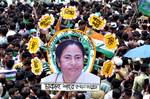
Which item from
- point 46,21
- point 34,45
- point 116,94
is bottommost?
point 116,94

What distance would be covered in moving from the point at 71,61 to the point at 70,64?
45 mm

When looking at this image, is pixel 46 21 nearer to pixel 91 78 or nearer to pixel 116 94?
pixel 91 78

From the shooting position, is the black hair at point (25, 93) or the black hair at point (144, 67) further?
the black hair at point (144, 67)

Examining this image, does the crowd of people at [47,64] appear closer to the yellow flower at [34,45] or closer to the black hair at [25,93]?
the black hair at [25,93]

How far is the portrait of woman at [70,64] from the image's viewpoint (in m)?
7.29

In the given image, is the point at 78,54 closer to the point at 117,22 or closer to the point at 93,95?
the point at 93,95

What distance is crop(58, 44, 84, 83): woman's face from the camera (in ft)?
23.9

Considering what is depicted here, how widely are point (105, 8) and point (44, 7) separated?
6.94 ft

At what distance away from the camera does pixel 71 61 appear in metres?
7.27

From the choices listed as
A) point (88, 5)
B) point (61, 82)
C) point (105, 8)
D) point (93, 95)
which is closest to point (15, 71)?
point (93, 95)

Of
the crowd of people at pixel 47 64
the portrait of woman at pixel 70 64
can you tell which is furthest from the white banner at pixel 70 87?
the crowd of people at pixel 47 64

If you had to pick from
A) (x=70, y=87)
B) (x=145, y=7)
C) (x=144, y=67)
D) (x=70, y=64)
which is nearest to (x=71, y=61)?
(x=70, y=64)

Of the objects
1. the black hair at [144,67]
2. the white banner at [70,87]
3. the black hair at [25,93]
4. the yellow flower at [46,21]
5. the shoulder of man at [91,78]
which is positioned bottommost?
the black hair at [144,67]

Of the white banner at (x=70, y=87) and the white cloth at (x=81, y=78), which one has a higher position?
the white cloth at (x=81, y=78)
